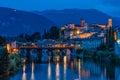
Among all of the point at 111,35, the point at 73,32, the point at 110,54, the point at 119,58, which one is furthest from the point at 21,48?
the point at 73,32

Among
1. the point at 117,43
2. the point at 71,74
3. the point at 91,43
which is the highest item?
the point at 91,43

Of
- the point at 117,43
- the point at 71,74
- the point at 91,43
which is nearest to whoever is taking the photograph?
the point at 71,74

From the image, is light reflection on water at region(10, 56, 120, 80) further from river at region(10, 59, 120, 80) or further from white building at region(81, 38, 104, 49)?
white building at region(81, 38, 104, 49)

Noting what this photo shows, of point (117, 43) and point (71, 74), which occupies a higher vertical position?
point (117, 43)

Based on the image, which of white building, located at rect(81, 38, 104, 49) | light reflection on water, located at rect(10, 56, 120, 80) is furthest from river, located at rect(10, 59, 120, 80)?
white building, located at rect(81, 38, 104, 49)

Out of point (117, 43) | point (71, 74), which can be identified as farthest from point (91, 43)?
point (71, 74)

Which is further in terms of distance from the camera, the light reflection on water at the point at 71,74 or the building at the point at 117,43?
the building at the point at 117,43

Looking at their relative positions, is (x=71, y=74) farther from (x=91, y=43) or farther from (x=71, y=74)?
(x=91, y=43)

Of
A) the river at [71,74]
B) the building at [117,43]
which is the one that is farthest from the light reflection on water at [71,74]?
the building at [117,43]

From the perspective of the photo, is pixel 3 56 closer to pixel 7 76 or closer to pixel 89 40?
pixel 7 76

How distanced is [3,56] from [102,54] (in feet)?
139

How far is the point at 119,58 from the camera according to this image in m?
78.1

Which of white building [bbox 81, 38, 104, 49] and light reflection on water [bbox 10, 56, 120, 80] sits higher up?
white building [bbox 81, 38, 104, 49]

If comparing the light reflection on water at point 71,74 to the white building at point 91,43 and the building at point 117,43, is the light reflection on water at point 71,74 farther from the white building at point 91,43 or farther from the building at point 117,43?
the white building at point 91,43
